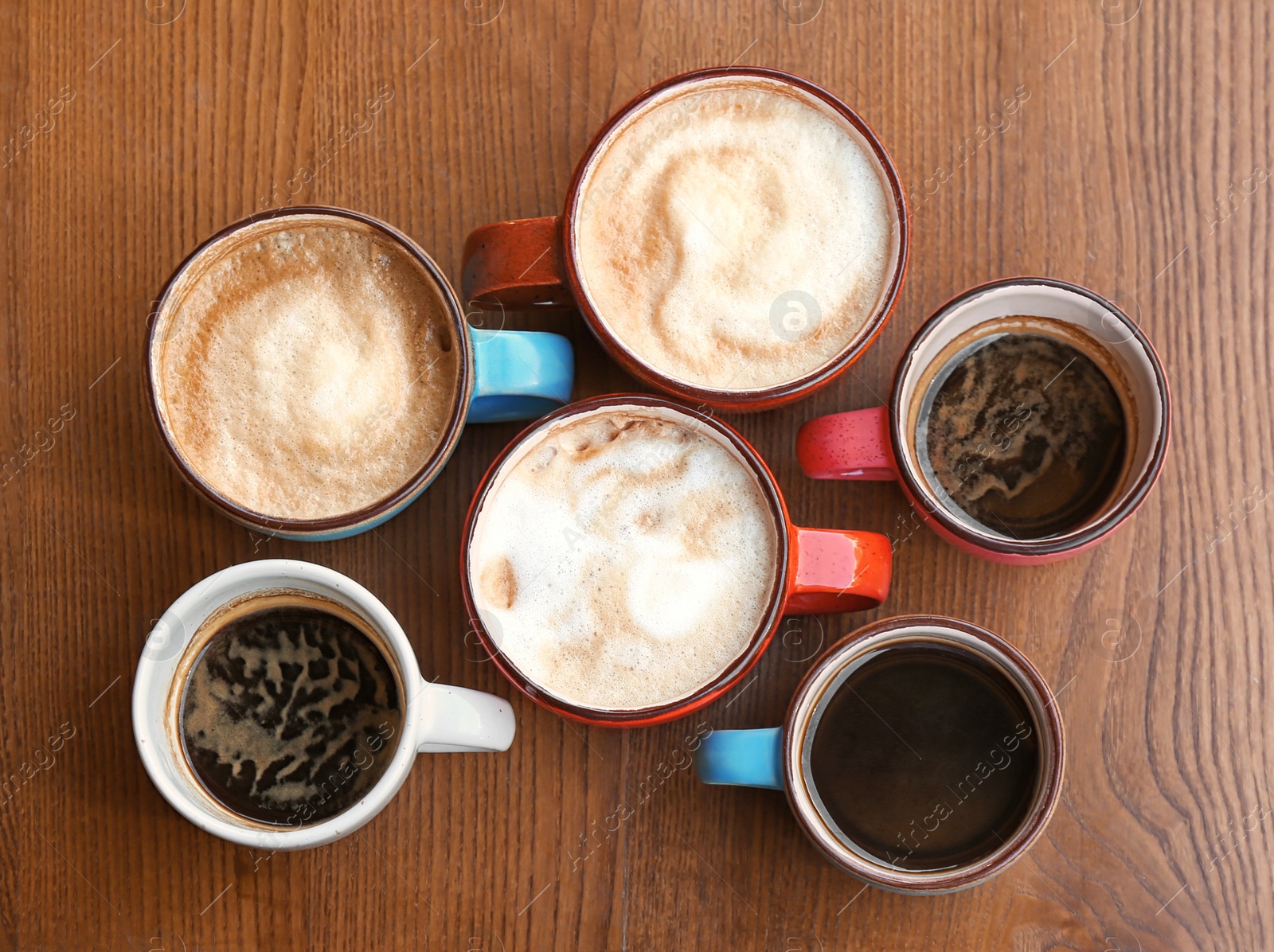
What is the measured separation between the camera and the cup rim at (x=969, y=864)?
0.85 m

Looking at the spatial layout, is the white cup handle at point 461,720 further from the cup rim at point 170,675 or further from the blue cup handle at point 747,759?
the blue cup handle at point 747,759

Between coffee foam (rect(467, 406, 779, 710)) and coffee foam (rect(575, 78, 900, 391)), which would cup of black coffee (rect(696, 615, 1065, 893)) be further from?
coffee foam (rect(575, 78, 900, 391))

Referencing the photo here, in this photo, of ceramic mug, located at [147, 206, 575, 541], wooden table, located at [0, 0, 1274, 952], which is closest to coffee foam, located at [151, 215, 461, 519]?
ceramic mug, located at [147, 206, 575, 541]

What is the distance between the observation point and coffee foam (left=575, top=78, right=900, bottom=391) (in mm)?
929

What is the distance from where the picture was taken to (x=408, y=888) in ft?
3.30

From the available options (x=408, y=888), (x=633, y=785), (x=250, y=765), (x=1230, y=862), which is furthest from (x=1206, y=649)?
(x=250, y=765)

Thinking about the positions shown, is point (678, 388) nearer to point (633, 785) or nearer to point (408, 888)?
point (633, 785)

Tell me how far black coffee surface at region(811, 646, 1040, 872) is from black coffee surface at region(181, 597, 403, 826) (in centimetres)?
41

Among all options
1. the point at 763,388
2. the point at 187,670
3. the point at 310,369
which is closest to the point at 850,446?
the point at 763,388

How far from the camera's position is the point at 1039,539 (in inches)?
36.7

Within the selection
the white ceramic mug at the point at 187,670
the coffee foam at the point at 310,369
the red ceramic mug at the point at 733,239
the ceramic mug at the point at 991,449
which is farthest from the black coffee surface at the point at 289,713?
the ceramic mug at the point at 991,449

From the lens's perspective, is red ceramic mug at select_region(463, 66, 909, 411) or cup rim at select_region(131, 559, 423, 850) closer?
cup rim at select_region(131, 559, 423, 850)

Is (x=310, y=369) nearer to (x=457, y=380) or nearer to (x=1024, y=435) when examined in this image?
(x=457, y=380)

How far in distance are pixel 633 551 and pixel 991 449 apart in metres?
0.36
